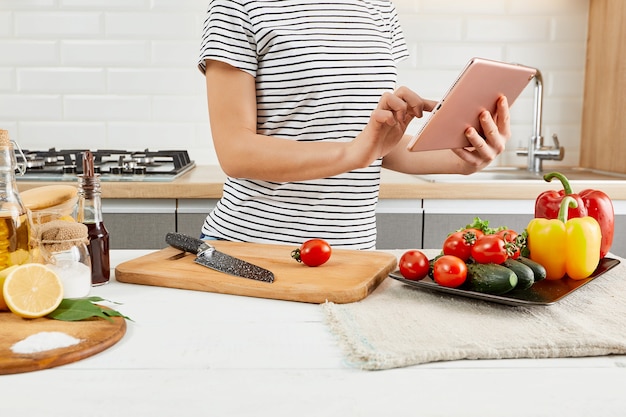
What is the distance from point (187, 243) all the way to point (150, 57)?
165cm

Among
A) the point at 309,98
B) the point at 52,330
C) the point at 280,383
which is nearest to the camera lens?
the point at 280,383

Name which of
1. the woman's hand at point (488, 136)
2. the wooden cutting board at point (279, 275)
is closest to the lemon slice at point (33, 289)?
the wooden cutting board at point (279, 275)

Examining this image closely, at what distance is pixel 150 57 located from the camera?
106 inches

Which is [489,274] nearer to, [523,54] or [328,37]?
[328,37]

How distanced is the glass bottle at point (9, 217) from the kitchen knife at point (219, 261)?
30cm

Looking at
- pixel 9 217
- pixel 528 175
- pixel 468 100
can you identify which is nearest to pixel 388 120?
pixel 468 100

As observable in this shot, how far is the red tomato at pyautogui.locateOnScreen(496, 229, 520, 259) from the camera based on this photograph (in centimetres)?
105

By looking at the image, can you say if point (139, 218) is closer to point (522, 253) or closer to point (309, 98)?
point (309, 98)

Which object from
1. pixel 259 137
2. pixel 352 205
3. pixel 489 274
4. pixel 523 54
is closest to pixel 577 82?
pixel 523 54

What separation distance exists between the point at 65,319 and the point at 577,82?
2433 mm

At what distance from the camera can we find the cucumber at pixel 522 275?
1.00 meters

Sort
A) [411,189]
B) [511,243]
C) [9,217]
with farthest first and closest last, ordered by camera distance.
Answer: [411,189] → [511,243] → [9,217]

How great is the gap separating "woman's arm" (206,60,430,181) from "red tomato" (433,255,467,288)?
34cm

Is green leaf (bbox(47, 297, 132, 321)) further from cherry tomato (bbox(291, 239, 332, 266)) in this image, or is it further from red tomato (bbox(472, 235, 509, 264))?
red tomato (bbox(472, 235, 509, 264))
